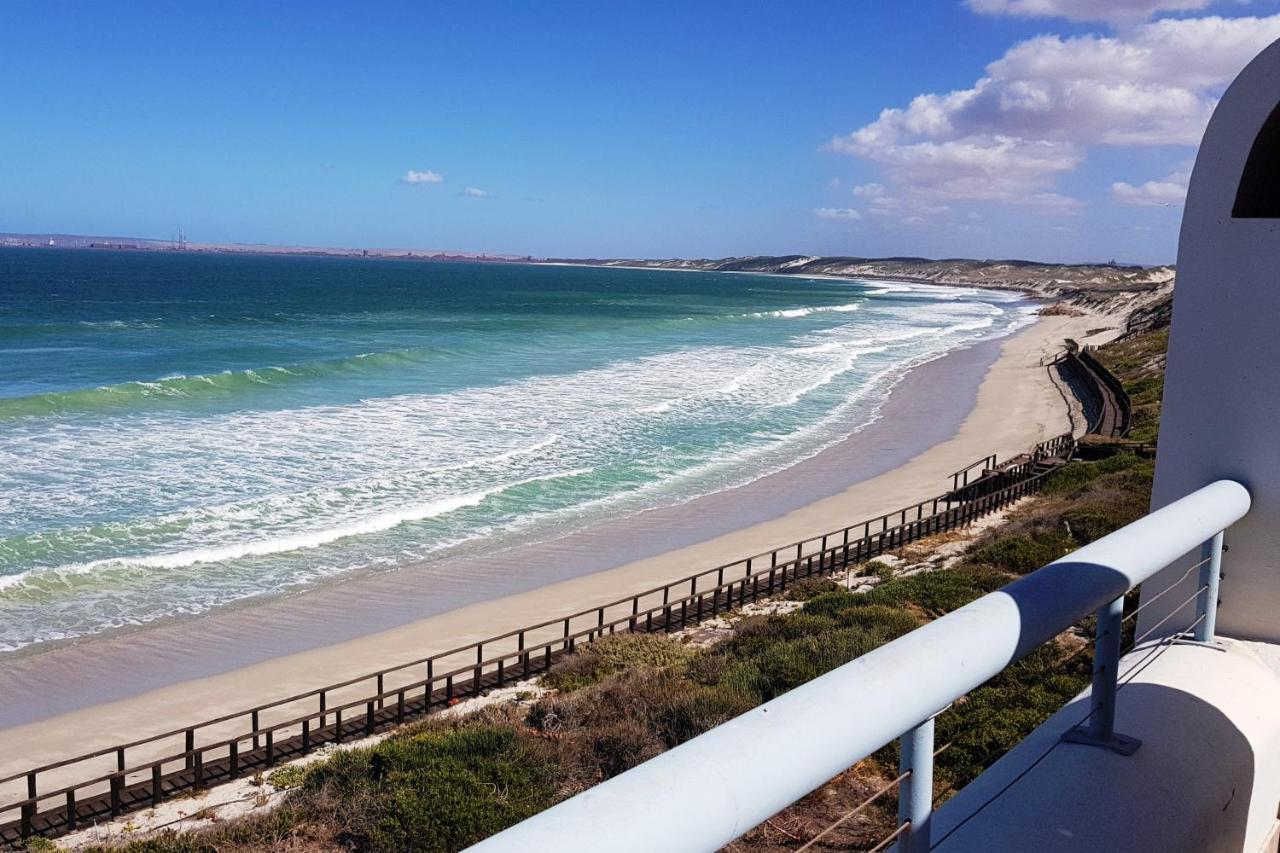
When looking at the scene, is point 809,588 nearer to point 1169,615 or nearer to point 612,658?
point 612,658

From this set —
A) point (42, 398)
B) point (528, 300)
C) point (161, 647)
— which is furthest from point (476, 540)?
point (528, 300)

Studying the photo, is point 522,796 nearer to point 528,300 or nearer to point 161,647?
point 161,647

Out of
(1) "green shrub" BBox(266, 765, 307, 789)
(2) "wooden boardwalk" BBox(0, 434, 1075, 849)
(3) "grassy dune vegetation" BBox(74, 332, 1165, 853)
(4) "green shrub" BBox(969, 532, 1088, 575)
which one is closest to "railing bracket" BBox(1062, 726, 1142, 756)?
(3) "grassy dune vegetation" BBox(74, 332, 1165, 853)

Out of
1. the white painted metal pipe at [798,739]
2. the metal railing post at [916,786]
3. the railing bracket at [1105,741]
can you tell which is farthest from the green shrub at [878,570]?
the metal railing post at [916,786]

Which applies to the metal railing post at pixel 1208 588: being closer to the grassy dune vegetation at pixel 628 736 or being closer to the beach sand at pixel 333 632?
the grassy dune vegetation at pixel 628 736

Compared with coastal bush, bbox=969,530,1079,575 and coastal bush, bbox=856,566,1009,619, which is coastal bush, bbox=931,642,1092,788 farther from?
coastal bush, bbox=969,530,1079,575

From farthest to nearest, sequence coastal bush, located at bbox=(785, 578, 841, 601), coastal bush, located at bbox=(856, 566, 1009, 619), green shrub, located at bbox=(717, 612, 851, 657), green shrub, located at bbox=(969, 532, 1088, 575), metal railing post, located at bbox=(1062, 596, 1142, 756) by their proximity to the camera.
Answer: coastal bush, located at bbox=(785, 578, 841, 601) < green shrub, located at bbox=(969, 532, 1088, 575) < coastal bush, located at bbox=(856, 566, 1009, 619) < green shrub, located at bbox=(717, 612, 851, 657) < metal railing post, located at bbox=(1062, 596, 1142, 756)
